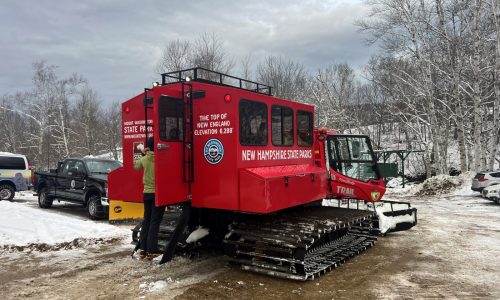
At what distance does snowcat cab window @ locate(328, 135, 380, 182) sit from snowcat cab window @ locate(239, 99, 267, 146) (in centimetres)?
310

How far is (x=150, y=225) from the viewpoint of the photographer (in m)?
6.81

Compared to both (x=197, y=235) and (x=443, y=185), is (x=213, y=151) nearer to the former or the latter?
(x=197, y=235)

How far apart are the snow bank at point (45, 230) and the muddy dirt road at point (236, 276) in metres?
0.64

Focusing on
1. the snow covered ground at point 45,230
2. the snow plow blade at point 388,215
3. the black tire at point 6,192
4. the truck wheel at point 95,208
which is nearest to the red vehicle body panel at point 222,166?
the snow plow blade at point 388,215

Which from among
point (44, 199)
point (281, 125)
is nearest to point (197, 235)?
point (281, 125)

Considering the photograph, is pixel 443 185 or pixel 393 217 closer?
pixel 393 217

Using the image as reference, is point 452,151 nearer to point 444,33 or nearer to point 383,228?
point 444,33

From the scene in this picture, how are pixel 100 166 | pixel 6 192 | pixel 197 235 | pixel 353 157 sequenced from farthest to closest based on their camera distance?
pixel 6 192 → pixel 100 166 → pixel 353 157 → pixel 197 235

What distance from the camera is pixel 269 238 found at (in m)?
Answer: 6.25

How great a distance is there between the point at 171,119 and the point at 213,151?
2.65 feet

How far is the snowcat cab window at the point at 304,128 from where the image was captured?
802 cm

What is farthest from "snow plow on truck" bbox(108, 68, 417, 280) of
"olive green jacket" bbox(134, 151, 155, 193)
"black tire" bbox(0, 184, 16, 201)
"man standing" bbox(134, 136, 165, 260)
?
"black tire" bbox(0, 184, 16, 201)

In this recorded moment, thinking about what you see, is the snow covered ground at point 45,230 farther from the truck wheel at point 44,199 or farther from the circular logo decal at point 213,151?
the circular logo decal at point 213,151

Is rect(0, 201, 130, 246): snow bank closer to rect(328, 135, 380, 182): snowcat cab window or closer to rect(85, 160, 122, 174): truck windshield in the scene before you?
rect(85, 160, 122, 174): truck windshield
